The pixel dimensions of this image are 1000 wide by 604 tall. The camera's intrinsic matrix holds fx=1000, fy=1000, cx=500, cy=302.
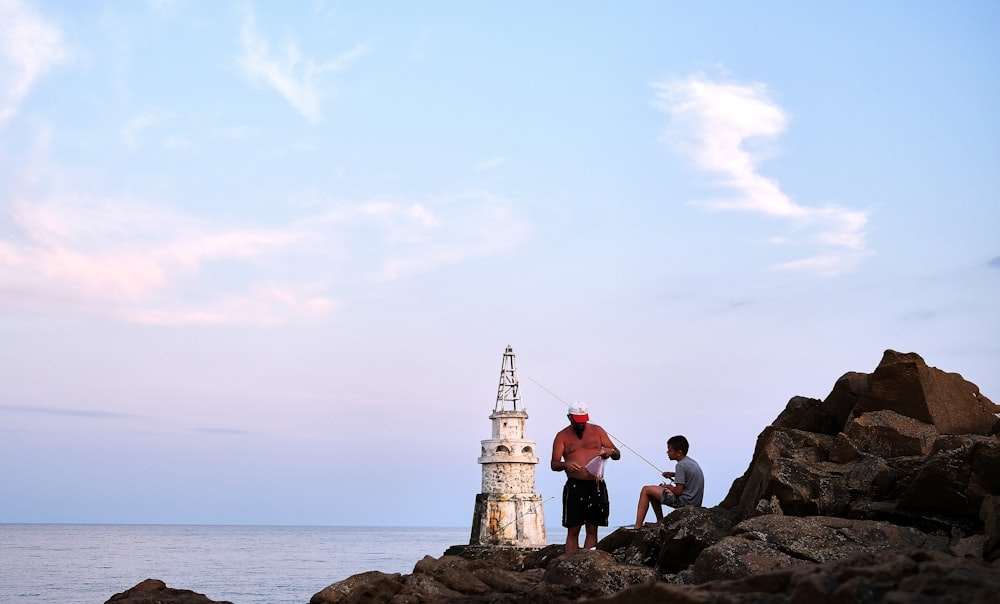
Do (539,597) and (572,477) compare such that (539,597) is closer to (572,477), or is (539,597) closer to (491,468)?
(572,477)

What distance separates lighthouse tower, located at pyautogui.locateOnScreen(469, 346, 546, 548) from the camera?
38844mm

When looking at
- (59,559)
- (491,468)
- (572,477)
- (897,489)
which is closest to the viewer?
(897,489)

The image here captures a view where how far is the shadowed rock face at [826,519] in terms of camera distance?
9.07 meters

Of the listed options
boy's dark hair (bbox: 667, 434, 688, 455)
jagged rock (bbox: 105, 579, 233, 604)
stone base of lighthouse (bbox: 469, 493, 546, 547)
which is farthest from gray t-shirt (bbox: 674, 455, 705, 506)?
stone base of lighthouse (bbox: 469, 493, 546, 547)

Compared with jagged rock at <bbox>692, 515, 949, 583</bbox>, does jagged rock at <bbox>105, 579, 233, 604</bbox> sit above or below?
below

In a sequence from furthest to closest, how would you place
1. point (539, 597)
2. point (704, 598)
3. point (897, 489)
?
point (897, 489) → point (539, 597) → point (704, 598)

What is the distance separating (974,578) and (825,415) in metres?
9.79

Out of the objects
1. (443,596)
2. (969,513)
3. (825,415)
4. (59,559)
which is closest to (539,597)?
(443,596)

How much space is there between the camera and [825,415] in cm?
1470

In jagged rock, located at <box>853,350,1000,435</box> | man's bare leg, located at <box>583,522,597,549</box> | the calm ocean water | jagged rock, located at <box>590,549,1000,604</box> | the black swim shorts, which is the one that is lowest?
the calm ocean water

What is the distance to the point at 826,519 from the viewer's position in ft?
33.3

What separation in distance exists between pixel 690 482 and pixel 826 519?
3.58 meters

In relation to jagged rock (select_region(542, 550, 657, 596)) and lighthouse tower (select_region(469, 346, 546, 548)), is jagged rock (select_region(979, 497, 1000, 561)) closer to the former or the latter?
jagged rock (select_region(542, 550, 657, 596))

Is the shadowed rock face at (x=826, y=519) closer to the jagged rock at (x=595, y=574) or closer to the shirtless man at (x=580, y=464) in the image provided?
the jagged rock at (x=595, y=574)
